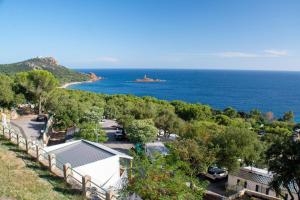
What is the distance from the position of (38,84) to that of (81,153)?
2899 cm

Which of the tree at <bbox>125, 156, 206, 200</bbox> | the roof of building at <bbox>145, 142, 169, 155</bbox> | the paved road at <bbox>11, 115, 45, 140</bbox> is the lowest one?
the roof of building at <bbox>145, 142, 169, 155</bbox>

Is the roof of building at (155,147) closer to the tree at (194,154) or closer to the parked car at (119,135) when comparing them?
the tree at (194,154)

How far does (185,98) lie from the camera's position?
118438 millimetres

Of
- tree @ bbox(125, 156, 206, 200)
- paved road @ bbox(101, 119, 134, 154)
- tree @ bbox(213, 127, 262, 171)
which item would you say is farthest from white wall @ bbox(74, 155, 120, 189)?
paved road @ bbox(101, 119, 134, 154)

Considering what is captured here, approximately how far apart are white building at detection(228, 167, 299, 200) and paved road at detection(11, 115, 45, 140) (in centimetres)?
1708

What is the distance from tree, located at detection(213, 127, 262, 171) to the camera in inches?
783

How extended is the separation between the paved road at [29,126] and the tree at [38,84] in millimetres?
5392

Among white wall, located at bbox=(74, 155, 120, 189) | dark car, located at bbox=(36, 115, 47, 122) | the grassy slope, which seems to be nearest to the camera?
the grassy slope

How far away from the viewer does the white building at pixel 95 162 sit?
12844 mm

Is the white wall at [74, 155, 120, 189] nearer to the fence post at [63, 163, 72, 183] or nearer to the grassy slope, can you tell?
the fence post at [63, 163, 72, 183]

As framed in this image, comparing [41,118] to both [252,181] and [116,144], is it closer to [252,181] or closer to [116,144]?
[116,144]

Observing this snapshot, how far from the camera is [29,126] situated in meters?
30.0

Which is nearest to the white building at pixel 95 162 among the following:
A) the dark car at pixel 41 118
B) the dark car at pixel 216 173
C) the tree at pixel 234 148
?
the tree at pixel 234 148

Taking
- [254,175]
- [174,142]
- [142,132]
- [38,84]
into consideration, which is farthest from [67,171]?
[38,84]
